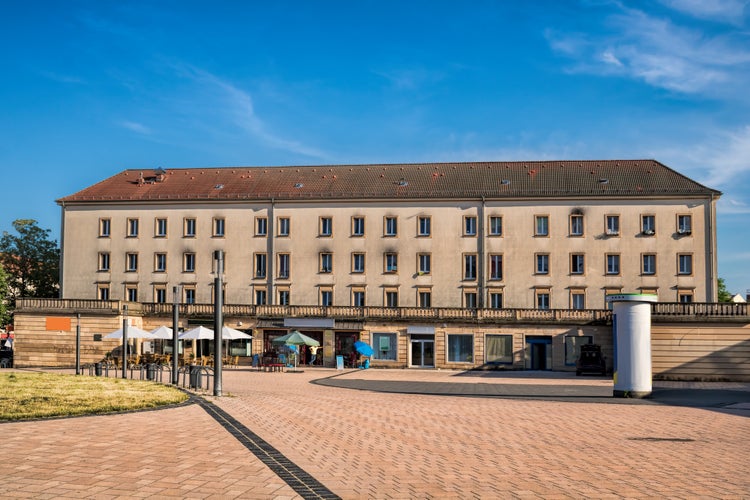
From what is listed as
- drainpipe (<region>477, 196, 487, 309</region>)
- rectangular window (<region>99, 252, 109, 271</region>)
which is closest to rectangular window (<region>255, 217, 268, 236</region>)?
rectangular window (<region>99, 252, 109, 271</region>)

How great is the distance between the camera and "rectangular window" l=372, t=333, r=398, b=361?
5163 cm

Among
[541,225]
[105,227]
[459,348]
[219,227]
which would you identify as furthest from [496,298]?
[105,227]

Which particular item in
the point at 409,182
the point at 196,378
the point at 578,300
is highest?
the point at 409,182

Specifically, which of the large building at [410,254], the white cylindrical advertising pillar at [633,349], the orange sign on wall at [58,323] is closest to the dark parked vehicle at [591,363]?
the large building at [410,254]

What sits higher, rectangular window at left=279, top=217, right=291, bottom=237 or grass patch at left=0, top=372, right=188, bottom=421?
→ rectangular window at left=279, top=217, right=291, bottom=237

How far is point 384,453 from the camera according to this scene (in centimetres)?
1407

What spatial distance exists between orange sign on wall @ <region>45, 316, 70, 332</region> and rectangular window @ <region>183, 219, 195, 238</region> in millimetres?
10787

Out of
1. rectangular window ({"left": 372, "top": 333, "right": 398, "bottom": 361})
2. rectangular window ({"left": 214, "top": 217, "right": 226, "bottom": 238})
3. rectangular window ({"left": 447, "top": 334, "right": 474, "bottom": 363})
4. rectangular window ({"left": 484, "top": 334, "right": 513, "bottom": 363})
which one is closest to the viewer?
rectangular window ({"left": 484, "top": 334, "right": 513, "bottom": 363})

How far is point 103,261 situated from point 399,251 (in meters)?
22.5

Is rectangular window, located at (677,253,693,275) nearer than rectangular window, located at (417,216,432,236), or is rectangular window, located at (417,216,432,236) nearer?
rectangular window, located at (677,253,693,275)

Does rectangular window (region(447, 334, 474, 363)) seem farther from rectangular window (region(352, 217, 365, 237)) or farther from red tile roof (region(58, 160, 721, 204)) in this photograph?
rectangular window (region(352, 217, 365, 237))

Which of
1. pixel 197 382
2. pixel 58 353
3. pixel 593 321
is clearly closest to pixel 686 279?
pixel 593 321

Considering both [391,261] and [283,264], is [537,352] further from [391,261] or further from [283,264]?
[283,264]

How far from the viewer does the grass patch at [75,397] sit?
730 inches
